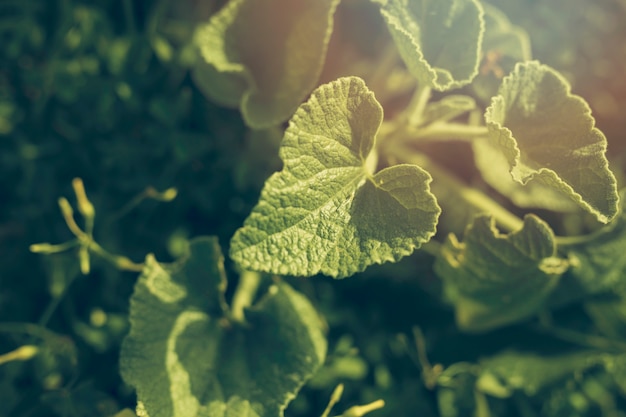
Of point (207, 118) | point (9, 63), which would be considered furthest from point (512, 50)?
point (9, 63)

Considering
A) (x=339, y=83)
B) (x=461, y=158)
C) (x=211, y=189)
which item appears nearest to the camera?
(x=339, y=83)

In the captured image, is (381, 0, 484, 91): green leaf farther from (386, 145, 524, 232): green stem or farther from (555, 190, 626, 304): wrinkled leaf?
(555, 190, 626, 304): wrinkled leaf

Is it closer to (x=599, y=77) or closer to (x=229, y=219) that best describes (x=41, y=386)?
(x=229, y=219)

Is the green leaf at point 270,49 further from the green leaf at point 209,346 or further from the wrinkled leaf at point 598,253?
the wrinkled leaf at point 598,253

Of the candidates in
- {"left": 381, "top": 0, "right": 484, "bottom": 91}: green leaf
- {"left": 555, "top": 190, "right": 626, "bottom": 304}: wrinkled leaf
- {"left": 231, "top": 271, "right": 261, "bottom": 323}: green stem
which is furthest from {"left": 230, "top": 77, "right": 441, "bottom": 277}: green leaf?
{"left": 555, "top": 190, "right": 626, "bottom": 304}: wrinkled leaf

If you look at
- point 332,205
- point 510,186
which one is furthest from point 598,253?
point 332,205

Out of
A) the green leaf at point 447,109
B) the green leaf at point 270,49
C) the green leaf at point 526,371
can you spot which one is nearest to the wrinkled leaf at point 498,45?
the green leaf at point 447,109

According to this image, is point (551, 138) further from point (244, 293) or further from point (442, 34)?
point (244, 293)
